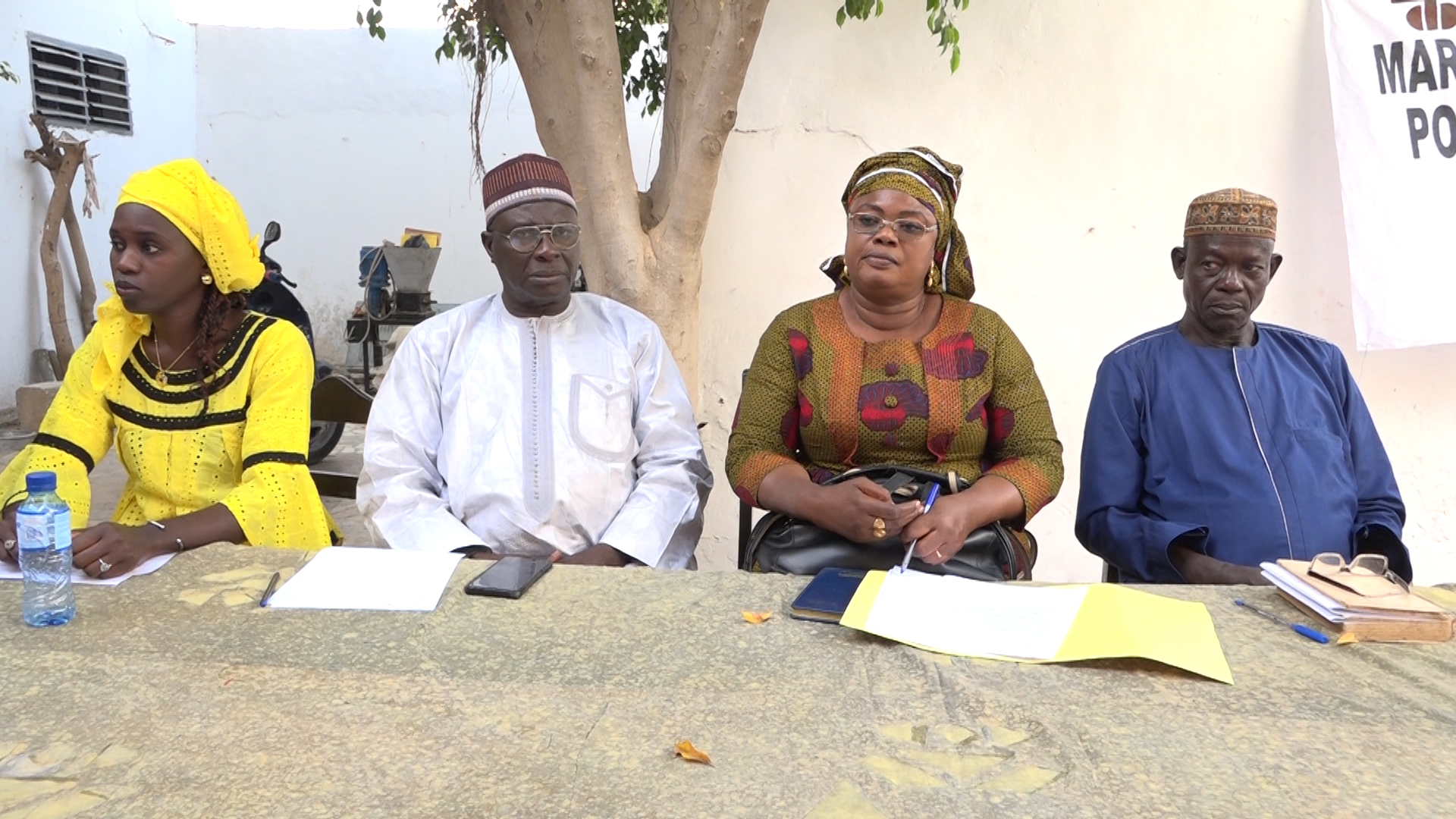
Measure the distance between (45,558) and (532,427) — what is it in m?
1.16

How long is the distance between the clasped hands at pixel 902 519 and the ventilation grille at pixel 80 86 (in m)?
8.57

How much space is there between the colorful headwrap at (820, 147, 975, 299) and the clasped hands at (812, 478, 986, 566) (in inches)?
25.5

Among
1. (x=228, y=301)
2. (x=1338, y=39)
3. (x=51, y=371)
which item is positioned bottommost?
(x=51, y=371)

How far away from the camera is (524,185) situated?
263 centimetres

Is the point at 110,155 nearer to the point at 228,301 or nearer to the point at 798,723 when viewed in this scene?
the point at 228,301

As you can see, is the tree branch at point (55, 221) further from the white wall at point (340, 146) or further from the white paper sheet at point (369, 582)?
the white paper sheet at point (369, 582)

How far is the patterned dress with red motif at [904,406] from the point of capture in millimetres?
2473

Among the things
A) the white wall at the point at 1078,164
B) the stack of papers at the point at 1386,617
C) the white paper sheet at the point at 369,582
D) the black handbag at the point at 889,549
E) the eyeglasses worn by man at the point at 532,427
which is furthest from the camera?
the white wall at the point at 1078,164

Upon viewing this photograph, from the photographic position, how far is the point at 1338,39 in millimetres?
3461

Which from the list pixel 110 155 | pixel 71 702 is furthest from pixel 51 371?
pixel 71 702

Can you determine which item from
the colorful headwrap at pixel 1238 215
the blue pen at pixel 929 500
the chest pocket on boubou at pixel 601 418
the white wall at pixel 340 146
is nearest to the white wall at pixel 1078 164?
the colorful headwrap at pixel 1238 215

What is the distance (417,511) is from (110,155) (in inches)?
326

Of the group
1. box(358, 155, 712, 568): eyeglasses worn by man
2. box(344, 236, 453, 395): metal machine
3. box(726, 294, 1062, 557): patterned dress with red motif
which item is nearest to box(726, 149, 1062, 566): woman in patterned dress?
box(726, 294, 1062, 557): patterned dress with red motif

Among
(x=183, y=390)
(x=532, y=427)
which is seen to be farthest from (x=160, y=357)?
(x=532, y=427)
